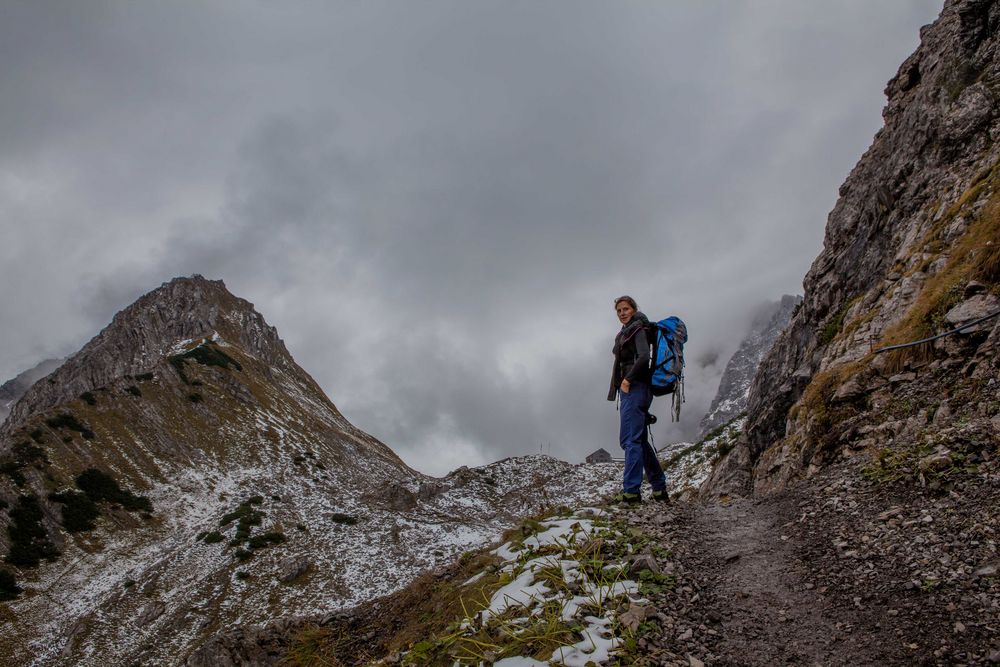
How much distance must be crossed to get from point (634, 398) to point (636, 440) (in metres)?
0.71

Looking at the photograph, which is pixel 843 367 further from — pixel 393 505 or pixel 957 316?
pixel 393 505

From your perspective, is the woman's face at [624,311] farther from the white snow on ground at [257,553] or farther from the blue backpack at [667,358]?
the white snow on ground at [257,553]

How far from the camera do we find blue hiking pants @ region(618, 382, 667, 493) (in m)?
8.62

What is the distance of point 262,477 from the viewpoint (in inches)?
2557

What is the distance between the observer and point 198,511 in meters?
55.3

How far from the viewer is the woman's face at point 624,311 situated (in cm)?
907

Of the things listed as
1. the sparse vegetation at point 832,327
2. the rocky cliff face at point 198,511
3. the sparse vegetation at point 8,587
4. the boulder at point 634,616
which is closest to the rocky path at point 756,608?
the boulder at point 634,616

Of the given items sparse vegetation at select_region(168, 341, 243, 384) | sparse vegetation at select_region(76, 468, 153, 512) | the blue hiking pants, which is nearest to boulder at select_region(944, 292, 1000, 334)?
the blue hiking pants

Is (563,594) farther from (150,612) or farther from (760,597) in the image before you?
(150,612)

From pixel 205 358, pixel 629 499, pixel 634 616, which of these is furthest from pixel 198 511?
pixel 634 616

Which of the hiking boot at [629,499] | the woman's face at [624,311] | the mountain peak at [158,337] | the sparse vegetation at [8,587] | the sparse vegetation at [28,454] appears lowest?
the hiking boot at [629,499]

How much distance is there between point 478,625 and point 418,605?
287 cm

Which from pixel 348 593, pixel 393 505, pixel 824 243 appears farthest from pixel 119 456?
pixel 824 243

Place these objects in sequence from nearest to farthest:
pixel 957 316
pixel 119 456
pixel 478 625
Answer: pixel 478 625 < pixel 957 316 < pixel 119 456
